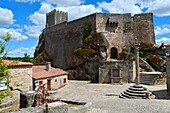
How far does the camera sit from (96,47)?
29.5 metres

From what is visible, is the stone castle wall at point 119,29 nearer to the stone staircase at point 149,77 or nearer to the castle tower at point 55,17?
the stone staircase at point 149,77

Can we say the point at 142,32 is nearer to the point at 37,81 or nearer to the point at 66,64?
the point at 66,64

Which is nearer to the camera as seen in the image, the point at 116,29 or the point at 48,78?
the point at 48,78

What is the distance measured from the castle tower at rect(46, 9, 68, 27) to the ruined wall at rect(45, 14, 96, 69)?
268 cm

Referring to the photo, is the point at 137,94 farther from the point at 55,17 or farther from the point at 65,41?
the point at 55,17

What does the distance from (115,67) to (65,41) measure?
14.8 meters

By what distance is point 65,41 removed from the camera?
36.6 meters

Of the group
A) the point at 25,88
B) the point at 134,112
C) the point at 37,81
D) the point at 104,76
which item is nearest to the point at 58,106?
the point at 134,112

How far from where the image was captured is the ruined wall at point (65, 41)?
3297 centimetres

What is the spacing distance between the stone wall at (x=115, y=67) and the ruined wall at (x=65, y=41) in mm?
6489

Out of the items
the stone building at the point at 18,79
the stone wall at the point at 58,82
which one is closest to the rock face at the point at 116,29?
the stone wall at the point at 58,82

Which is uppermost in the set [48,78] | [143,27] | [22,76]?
[143,27]

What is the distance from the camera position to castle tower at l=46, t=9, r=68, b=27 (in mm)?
43794

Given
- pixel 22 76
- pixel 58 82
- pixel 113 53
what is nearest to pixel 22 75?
pixel 22 76
